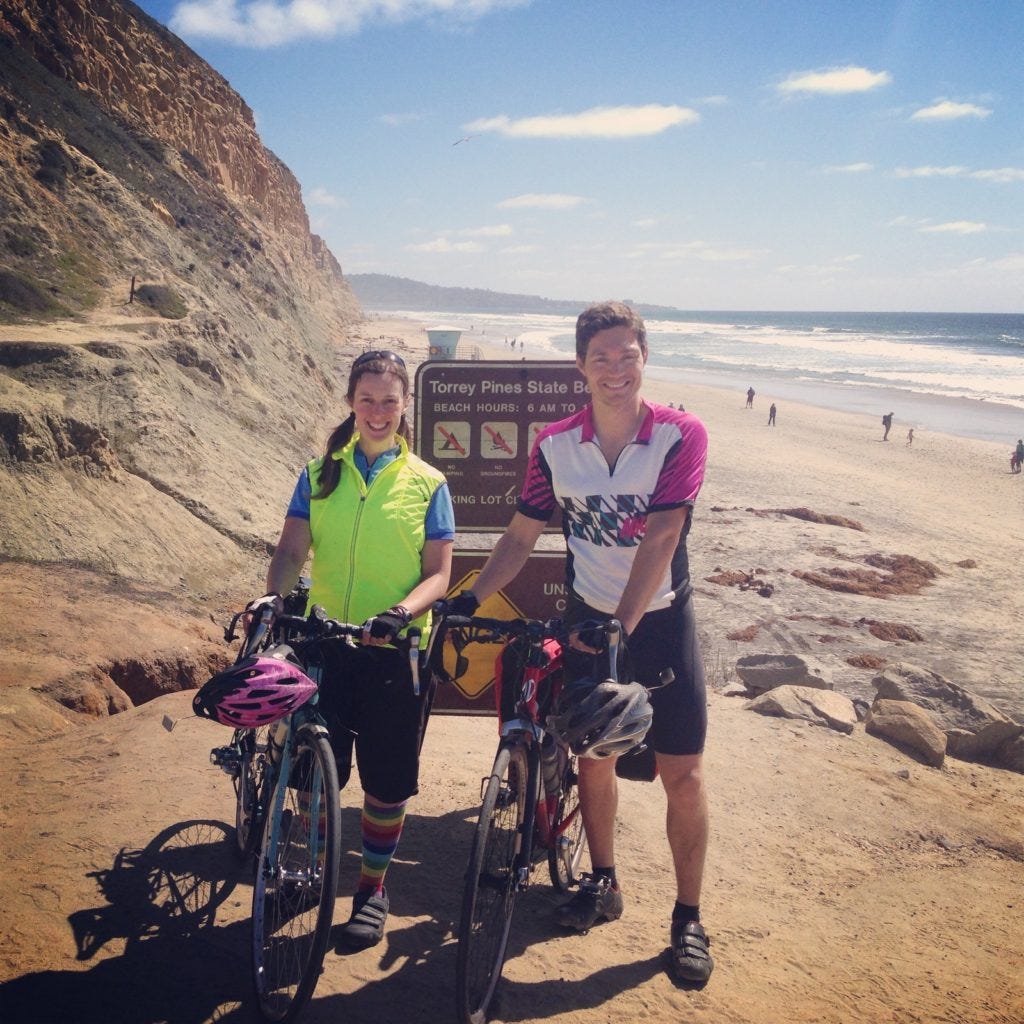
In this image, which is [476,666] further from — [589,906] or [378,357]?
[378,357]

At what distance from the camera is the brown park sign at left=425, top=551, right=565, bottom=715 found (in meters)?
5.18

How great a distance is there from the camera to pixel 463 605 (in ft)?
10.1

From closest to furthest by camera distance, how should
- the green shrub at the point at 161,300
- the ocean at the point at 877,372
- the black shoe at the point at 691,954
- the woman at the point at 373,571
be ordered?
1. the woman at the point at 373,571
2. the black shoe at the point at 691,954
3. the green shrub at the point at 161,300
4. the ocean at the point at 877,372

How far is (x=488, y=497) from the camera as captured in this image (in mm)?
5535

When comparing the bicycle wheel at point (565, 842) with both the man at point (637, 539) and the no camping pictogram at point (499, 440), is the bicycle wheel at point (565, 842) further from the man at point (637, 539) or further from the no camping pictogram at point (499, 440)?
the no camping pictogram at point (499, 440)

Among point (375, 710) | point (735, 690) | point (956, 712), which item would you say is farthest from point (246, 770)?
point (956, 712)

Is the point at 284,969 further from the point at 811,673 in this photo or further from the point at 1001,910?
the point at 811,673

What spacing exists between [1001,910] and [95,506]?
26.4 feet

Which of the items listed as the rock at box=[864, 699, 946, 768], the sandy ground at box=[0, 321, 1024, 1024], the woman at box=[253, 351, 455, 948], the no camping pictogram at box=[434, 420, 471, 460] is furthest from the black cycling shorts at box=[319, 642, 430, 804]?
the rock at box=[864, 699, 946, 768]

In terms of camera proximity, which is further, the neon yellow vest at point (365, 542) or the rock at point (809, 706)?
the rock at point (809, 706)

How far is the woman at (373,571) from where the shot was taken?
3.15 meters

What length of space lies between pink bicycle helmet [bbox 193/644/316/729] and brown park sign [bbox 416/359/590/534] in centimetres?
285

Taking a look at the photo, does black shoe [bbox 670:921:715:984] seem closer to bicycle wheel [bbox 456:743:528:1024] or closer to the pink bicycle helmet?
bicycle wheel [bbox 456:743:528:1024]

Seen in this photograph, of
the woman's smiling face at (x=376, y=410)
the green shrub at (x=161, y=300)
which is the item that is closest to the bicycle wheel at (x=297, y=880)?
the woman's smiling face at (x=376, y=410)
